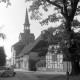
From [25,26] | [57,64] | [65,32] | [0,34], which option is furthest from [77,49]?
[25,26]

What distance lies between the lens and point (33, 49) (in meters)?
65.4

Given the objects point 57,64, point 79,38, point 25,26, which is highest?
point 25,26

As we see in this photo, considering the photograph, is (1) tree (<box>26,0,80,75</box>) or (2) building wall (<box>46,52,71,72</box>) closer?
(1) tree (<box>26,0,80,75</box>)

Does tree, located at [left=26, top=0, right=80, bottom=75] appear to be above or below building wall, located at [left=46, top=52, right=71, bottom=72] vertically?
above

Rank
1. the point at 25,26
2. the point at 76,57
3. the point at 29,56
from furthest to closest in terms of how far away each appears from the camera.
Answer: the point at 25,26 < the point at 29,56 < the point at 76,57

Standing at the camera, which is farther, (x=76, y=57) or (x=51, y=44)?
(x=51, y=44)

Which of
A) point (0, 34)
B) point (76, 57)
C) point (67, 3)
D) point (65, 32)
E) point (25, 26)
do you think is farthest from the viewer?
point (25, 26)

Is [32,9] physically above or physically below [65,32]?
above

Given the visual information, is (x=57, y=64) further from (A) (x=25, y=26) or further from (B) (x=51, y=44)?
(A) (x=25, y=26)

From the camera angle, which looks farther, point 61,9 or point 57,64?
point 57,64

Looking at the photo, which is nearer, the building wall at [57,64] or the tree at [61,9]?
the tree at [61,9]

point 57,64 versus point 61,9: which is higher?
point 61,9

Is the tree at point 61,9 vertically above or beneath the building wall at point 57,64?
above

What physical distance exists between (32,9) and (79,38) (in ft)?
24.1
